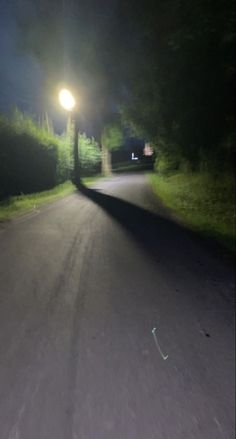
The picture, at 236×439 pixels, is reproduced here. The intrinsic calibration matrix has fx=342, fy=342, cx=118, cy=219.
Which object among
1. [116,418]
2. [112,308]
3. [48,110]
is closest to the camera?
[116,418]

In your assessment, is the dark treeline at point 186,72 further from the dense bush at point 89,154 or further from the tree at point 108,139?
the tree at point 108,139

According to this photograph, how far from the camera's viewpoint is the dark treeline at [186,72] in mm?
9953

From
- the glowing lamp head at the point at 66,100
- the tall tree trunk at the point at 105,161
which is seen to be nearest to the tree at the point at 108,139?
the tall tree trunk at the point at 105,161

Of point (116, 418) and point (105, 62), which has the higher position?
point (105, 62)

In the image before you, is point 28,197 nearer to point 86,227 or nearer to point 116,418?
point 86,227

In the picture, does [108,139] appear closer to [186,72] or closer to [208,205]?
[186,72]

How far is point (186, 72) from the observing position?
13.8 m

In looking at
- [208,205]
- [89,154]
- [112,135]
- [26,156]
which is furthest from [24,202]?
[112,135]

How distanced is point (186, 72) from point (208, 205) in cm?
549

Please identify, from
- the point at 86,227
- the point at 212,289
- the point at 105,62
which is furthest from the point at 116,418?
the point at 105,62

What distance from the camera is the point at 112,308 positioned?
14.0 feet

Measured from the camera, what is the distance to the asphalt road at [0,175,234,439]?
101 inches

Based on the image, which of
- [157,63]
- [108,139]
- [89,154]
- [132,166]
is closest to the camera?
[157,63]

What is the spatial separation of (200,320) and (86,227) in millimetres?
5215
